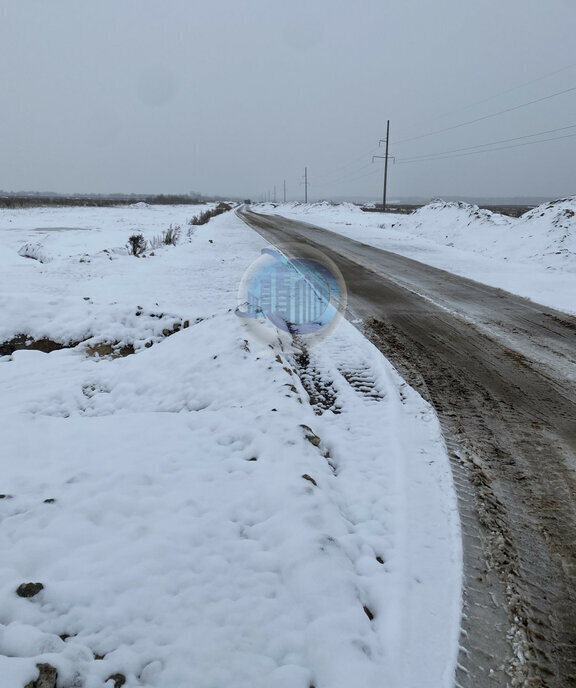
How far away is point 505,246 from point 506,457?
1392 cm

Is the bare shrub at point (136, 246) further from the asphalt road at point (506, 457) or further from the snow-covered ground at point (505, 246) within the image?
the snow-covered ground at point (505, 246)

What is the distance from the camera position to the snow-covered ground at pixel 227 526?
1.96m

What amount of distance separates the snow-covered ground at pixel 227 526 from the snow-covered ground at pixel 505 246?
629 centimetres

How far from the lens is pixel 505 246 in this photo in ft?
49.8

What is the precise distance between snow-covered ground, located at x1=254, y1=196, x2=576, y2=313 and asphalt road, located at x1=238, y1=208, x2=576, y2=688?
1998 mm

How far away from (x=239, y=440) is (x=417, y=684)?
2.17 meters

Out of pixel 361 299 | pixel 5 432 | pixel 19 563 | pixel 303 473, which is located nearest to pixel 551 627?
pixel 303 473

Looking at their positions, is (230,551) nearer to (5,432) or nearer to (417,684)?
(417,684)

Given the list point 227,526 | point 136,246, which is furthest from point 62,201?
point 227,526

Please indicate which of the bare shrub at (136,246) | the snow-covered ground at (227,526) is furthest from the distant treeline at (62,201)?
the snow-covered ground at (227,526)

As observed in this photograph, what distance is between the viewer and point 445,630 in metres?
2.16

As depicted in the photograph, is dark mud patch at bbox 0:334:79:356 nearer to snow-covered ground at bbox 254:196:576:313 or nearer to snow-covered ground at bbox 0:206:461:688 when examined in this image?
snow-covered ground at bbox 0:206:461:688

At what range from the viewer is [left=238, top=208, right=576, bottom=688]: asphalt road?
2.10 meters

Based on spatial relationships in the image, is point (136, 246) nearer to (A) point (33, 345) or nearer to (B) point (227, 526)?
(A) point (33, 345)
